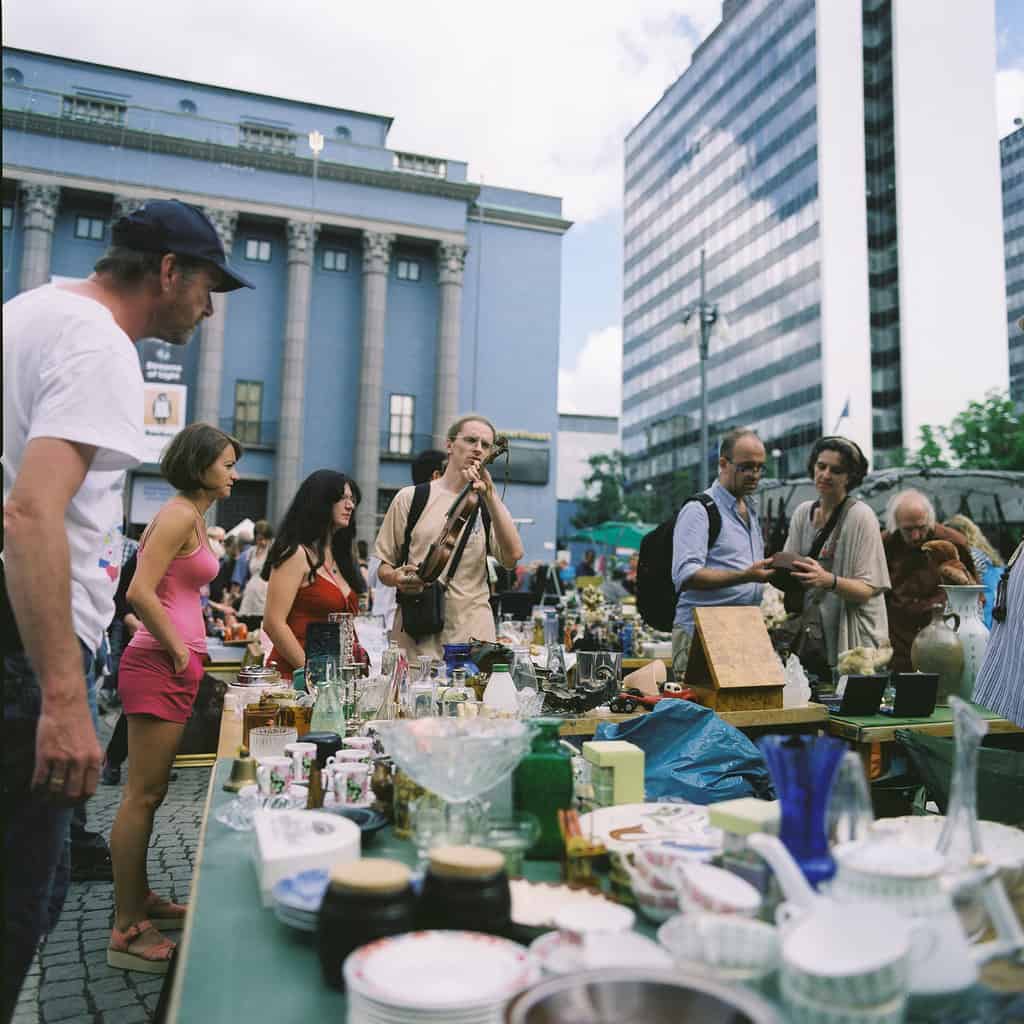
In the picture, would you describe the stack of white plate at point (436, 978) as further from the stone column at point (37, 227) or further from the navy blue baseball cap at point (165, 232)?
the stone column at point (37, 227)

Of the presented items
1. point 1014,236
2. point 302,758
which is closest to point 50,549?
point 302,758

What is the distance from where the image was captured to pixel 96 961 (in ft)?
10.3

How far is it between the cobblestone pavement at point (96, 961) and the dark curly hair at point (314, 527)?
62.7 inches

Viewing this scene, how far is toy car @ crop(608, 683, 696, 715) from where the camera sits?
3066mm

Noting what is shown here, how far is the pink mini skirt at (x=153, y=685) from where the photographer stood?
295cm

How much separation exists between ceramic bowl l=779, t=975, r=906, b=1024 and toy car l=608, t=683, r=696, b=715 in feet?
6.90

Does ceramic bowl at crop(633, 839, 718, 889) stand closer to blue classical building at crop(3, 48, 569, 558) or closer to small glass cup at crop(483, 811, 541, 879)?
small glass cup at crop(483, 811, 541, 879)

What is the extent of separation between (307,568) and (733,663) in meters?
1.98

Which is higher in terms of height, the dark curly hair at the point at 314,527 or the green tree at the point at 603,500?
the green tree at the point at 603,500

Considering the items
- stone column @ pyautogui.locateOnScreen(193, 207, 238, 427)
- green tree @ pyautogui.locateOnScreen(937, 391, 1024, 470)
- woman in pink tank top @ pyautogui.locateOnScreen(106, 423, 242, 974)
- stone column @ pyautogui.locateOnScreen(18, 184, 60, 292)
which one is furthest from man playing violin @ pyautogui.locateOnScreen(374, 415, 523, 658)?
green tree @ pyautogui.locateOnScreen(937, 391, 1024, 470)

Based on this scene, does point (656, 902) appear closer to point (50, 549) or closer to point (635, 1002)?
point (635, 1002)

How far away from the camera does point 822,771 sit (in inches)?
49.8

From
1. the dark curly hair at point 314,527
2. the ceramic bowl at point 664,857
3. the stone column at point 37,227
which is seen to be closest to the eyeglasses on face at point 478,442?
the dark curly hair at point 314,527

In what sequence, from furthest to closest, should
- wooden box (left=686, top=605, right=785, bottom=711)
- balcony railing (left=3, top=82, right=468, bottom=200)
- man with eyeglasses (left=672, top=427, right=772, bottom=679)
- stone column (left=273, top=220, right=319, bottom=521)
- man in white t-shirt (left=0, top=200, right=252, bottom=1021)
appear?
stone column (left=273, top=220, right=319, bottom=521)
balcony railing (left=3, top=82, right=468, bottom=200)
man with eyeglasses (left=672, top=427, right=772, bottom=679)
wooden box (left=686, top=605, right=785, bottom=711)
man in white t-shirt (left=0, top=200, right=252, bottom=1021)
